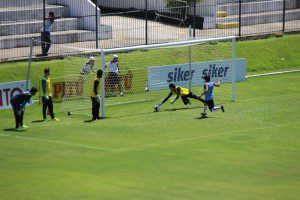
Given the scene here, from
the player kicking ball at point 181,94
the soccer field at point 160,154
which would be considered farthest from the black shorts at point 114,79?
the player kicking ball at point 181,94

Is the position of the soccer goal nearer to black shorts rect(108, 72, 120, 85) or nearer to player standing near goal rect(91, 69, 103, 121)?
black shorts rect(108, 72, 120, 85)

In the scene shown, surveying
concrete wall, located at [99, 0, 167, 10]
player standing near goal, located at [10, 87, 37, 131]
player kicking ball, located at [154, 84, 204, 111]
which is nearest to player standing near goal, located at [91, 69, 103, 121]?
player standing near goal, located at [10, 87, 37, 131]

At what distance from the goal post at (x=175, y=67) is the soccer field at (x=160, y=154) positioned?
1.24 meters

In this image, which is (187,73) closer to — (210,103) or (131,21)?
(210,103)

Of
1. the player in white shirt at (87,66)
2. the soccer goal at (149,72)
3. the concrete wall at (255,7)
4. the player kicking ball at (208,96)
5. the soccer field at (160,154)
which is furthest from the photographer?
the concrete wall at (255,7)

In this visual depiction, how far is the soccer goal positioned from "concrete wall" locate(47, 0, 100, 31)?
3.04 metres

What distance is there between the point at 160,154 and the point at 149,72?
35.6ft

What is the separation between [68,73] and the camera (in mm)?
36594

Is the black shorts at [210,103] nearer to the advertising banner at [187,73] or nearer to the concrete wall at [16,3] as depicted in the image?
the advertising banner at [187,73]

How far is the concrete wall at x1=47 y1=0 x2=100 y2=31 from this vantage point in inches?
1756

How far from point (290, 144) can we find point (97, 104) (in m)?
7.76

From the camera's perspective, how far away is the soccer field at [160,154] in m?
24.5

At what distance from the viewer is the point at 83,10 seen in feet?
149

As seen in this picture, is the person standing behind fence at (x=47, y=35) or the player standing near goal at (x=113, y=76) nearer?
the player standing near goal at (x=113, y=76)
